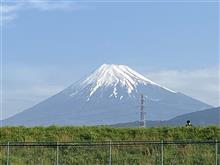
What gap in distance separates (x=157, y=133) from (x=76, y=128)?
461 cm

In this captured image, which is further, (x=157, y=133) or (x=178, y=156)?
(x=157, y=133)

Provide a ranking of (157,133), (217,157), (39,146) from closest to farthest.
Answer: (217,157) → (39,146) → (157,133)

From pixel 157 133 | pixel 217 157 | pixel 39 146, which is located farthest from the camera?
pixel 157 133

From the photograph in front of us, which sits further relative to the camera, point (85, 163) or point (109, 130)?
point (109, 130)

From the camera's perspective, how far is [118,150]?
31641 mm

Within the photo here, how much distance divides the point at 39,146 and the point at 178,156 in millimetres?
6326

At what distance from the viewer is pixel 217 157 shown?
1144 inches

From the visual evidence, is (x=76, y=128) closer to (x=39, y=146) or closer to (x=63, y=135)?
(x=63, y=135)

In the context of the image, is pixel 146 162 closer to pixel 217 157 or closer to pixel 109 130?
pixel 217 157

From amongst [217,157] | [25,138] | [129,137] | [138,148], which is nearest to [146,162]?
[138,148]

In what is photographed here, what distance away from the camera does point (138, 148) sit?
1265 inches

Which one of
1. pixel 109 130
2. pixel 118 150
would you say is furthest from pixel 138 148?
pixel 109 130

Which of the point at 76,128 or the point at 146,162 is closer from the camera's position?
the point at 146,162

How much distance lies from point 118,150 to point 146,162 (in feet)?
4.98
